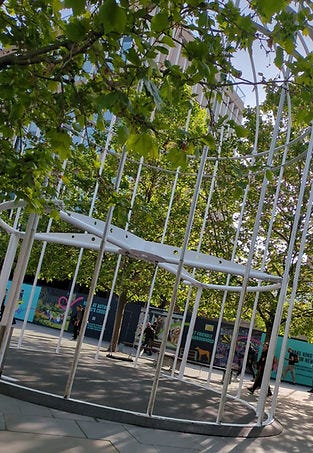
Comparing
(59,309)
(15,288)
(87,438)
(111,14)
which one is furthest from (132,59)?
(59,309)

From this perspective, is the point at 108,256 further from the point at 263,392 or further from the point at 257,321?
the point at 263,392

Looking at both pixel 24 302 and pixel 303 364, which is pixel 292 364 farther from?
pixel 24 302

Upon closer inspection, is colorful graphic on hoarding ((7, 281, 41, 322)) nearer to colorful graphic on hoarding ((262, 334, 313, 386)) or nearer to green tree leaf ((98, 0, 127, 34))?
colorful graphic on hoarding ((262, 334, 313, 386))

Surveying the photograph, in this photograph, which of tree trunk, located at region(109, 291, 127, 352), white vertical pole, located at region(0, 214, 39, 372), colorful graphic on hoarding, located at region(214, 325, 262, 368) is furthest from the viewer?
colorful graphic on hoarding, located at region(214, 325, 262, 368)

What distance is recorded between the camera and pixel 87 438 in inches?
223

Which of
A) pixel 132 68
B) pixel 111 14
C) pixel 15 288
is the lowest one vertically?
pixel 15 288

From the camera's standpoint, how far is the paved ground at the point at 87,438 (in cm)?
513

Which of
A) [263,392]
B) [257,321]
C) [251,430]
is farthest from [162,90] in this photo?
[257,321]

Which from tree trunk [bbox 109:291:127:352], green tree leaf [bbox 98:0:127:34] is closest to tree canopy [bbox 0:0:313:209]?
green tree leaf [bbox 98:0:127:34]

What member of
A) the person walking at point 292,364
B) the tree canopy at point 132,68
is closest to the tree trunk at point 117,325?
the person walking at point 292,364

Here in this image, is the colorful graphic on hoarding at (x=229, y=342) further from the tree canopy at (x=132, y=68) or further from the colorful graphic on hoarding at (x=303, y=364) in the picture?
the tree canopy at (x=132, y=68)

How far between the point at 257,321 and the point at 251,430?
63.5 feet

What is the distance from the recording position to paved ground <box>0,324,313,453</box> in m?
5.13

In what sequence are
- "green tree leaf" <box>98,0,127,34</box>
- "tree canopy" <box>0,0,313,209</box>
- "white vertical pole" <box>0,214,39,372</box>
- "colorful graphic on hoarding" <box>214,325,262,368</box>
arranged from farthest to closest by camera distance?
"colorful graphic on hoarding" <box>214,325,262,368</box>
"white vertical pole" <box>0,214,39,372</box>
"tree canopy" <box>0,0,313,209</box>
"green tree leaf" <box>98,0,127,34</box>
